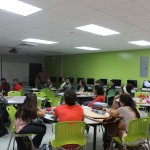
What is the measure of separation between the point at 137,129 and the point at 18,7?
2.90 metres

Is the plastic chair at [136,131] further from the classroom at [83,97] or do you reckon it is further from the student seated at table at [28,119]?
the student seated at table at [28,119]

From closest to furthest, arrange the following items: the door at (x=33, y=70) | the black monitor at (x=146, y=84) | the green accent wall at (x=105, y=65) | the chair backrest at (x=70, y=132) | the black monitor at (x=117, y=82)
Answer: the chair backrest at (x=70, y=132)
the black monitor at (x=146, y=84)
the green accent wall at (x=105, y=65)
the black monitor at (x=117, y=82)
the door at (x=33, y=70)

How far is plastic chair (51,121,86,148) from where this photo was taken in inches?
103

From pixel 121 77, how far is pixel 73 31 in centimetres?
468

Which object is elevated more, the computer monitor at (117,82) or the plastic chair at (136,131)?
the computer monitor at (117,82)

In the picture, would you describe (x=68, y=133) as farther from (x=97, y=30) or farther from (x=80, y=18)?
(x=97, y=30)

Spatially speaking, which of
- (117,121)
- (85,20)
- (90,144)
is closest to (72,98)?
(117,121)

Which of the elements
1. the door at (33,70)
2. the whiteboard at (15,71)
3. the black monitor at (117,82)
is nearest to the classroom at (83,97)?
the black monitor at (117,82)

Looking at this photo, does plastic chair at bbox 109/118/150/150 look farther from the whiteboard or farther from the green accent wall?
the whiteboard

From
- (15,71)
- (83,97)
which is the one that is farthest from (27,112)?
(15,71)

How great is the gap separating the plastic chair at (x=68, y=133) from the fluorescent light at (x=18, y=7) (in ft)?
7.31

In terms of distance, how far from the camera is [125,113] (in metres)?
3.09

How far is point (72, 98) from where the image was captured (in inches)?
121

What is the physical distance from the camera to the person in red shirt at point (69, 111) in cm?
290
